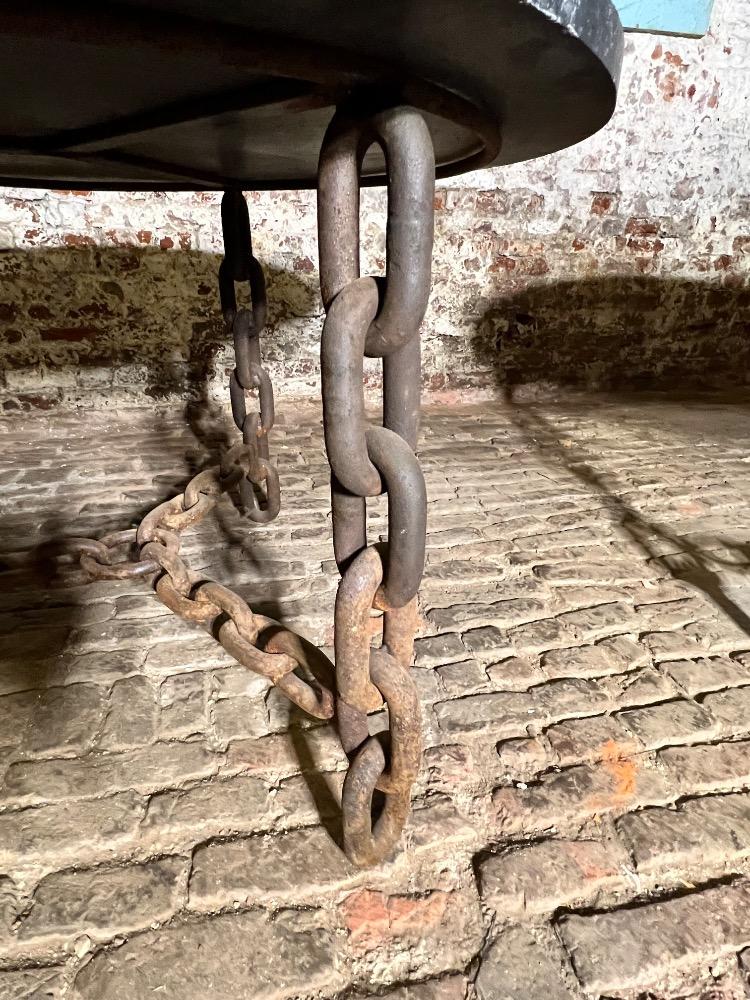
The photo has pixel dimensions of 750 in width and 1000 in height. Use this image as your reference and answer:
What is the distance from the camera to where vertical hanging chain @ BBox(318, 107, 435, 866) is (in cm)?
60

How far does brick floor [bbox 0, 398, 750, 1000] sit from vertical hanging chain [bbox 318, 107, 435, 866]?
0.28 metres

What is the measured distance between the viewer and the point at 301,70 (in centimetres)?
57

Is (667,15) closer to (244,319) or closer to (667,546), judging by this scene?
(667,546)

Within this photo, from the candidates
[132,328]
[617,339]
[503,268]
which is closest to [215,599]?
[132,328]

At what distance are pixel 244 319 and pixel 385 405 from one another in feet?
3.46

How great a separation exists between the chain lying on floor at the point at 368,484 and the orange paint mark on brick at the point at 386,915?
0.17ft

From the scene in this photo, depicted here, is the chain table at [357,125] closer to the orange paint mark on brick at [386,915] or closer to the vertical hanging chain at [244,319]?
the orange paint mark on brick at [386,915]

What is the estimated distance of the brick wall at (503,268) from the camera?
118 inches

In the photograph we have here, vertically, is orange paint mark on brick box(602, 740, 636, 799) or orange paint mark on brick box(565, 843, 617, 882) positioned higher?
orange paint mark on brick box(602, 740, 636, 799)

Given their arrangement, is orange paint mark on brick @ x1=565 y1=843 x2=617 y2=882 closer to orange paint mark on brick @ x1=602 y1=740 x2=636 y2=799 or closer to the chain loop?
orange paint mark on brick @ x1=602 y1=740 x2=636 y2=799

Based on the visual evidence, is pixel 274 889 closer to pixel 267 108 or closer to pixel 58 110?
pixel 267 108

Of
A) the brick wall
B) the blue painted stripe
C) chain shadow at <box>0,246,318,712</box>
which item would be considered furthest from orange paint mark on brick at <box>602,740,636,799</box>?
the blue painted stripe

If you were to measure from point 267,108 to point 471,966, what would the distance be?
1.17 m

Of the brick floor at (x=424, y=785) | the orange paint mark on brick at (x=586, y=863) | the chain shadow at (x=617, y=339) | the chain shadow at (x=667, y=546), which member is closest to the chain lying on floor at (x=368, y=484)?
the brick floor at (x=424, y=785)
